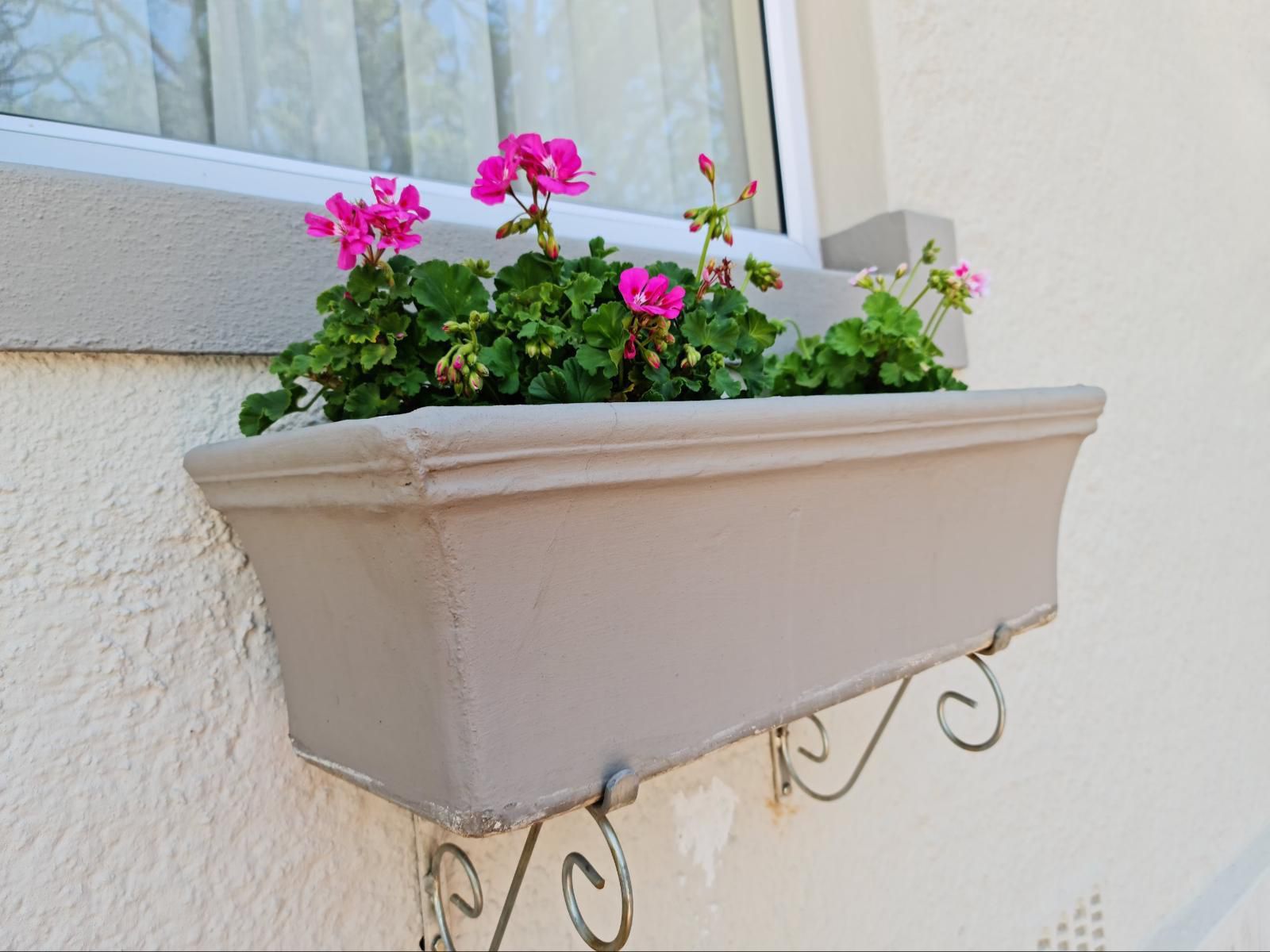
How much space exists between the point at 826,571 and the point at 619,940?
1.13 feet

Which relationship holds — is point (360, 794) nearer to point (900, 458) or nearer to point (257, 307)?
point (257, 307)

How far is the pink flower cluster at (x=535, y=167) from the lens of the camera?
71 centimetres

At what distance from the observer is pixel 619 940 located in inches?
26.3

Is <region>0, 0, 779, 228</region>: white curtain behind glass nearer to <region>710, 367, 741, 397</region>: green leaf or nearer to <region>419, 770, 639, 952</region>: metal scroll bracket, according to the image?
<region>710, 367, 741, 397</region>: green leaf

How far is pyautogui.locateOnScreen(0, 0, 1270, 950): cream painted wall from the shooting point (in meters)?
0.73

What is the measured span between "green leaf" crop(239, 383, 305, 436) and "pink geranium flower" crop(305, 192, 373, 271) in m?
0.12

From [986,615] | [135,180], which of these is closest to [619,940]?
[986,615]

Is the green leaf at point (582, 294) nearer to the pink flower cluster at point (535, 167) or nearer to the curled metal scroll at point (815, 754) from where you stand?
the pink flower cluster at point (535, 167)

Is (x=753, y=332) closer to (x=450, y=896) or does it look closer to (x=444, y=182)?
(x=444, y=182)

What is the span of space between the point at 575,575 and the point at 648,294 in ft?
0.77

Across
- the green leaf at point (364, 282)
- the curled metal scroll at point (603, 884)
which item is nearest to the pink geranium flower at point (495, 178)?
the green leaf at point (364, 282)

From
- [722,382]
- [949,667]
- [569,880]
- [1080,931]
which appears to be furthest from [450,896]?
[1080,931]

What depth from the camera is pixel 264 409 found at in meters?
0.72

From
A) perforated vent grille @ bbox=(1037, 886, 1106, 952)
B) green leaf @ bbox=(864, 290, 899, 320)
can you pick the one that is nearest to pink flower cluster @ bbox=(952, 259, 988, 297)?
green leaf @ bbox=(864, 290, 899, 320)
